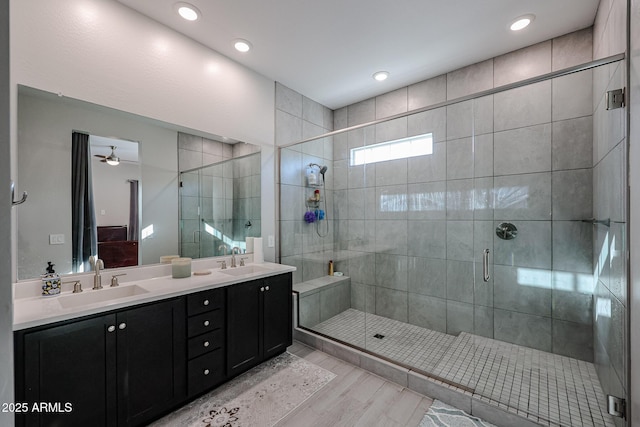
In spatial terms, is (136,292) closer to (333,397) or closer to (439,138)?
(333,397)

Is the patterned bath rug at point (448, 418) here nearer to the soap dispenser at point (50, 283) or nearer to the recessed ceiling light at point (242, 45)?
the soap dispenser at point (50, 283)

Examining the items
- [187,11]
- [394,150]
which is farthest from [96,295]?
[394,150]

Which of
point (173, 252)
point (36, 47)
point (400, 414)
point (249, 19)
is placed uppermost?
point (249, 19)

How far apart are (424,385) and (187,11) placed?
3326 millimetres

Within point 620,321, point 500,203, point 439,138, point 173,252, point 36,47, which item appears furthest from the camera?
point 439,138

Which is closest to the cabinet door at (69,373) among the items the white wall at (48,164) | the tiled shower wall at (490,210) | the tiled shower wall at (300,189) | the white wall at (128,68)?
the white wall at (48,164)

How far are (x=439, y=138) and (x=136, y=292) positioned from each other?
9.81 ft

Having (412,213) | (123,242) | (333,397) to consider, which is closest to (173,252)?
(123,242)

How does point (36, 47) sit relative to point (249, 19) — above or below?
below

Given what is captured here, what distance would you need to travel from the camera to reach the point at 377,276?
10.4ft

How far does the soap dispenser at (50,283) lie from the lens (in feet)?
5.30

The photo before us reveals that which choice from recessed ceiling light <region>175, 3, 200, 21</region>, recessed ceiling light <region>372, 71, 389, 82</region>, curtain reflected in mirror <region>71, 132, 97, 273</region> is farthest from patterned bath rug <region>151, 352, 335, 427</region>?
recessed ceiling light <region>372, 71, 389, 82</region>

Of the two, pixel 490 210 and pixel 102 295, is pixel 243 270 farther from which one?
pixel 490 210

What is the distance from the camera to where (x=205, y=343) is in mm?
1922
